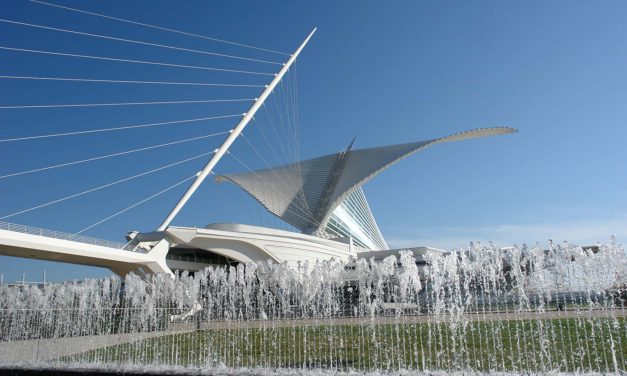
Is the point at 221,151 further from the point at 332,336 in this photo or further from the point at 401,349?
the point at 401,349

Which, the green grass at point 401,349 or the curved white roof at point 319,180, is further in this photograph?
the curved white roof at point 319,180

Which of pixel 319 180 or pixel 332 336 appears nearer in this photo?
pixel 332 336

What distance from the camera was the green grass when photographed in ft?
36.9

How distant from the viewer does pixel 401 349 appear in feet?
44.4

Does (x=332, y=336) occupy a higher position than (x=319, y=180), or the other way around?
(x=319, y=180)

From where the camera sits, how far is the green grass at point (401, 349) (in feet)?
36.9

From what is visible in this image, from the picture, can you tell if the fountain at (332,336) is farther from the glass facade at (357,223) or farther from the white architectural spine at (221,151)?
the glass facade at (357,223)

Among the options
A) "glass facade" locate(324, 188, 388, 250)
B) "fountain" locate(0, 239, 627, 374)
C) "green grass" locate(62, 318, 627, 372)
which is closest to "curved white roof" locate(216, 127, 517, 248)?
"glass facade" locate(324, 188, 388, 250)

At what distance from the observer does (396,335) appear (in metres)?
15.8

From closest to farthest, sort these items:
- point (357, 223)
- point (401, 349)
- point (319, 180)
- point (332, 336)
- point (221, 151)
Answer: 1. point (401, 349)
2. point (332, 336)
3. point (221, 151)
4. point (319, 180)
5. point (357, 223)

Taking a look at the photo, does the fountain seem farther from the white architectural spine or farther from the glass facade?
the glass facade

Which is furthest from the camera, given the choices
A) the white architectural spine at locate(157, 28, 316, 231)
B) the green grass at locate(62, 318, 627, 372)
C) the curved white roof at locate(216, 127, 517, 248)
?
the curved white roof at locate(216, 127, 517, 248)

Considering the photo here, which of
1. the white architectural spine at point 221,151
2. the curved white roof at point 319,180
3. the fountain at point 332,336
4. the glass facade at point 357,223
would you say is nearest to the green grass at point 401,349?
the fountain at point 332,336

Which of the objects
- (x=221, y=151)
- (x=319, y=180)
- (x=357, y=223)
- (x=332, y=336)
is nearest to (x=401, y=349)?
(x=332, y=336)
